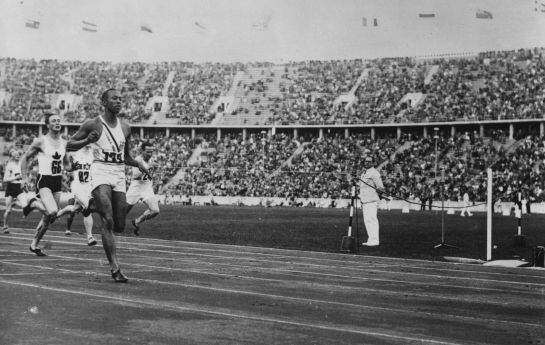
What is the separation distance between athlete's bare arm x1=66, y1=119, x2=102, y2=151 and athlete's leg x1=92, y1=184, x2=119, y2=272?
577 millimetres

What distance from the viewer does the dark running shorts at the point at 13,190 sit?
918 inches

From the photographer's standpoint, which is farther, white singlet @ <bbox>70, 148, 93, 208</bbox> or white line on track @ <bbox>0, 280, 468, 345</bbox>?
white singlet @ <bbox>70, 148, 93, 208</bbox>

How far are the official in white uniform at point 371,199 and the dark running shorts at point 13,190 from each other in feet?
33.0

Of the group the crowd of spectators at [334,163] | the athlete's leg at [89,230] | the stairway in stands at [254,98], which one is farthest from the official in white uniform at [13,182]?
the stairway in stands at [254,98]

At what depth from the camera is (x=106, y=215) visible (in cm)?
1019

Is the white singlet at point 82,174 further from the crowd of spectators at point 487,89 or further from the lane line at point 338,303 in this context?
the crowd of spectators at point 487,89

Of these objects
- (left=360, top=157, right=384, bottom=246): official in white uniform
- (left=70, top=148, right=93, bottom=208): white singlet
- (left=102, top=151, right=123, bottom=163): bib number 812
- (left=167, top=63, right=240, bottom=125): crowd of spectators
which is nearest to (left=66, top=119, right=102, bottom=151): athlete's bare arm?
(left=102, top=151, right=123, bottom=163): bib number 812

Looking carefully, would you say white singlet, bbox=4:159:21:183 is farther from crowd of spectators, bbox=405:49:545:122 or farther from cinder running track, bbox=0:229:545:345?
crowd of spectators, bbox=405:49:545:122

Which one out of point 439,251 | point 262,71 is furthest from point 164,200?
point 439,251

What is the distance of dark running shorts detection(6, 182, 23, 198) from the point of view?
2331 centimetres

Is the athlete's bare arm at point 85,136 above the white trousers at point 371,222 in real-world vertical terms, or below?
above

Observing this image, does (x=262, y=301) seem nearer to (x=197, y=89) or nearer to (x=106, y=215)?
(x=106, y=215)

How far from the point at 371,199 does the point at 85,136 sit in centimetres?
1057

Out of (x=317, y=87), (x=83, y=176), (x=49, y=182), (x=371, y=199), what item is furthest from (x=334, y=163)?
(x=49, y=182)
